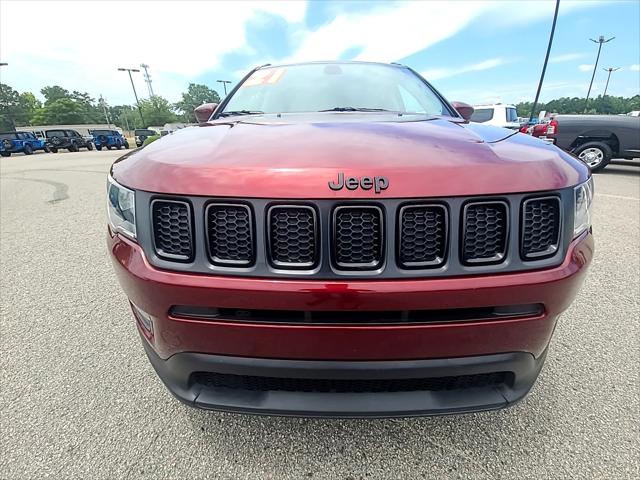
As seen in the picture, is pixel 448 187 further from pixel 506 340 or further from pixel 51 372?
pixel 51 372

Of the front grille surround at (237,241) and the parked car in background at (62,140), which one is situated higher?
the front grille surround at (237,241)

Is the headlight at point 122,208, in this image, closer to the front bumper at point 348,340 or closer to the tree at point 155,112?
the front bumper at point 348,340

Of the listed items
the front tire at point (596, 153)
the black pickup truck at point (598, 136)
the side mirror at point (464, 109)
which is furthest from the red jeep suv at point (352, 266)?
the front tire at point (596, 153)

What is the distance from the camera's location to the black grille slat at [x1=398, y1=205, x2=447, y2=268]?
108 cm

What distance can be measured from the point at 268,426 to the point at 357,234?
1035 mm

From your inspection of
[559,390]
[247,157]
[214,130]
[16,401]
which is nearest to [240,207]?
[247,157]

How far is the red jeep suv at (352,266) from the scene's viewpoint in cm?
107

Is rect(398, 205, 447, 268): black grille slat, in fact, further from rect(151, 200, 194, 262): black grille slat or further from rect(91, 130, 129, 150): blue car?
rect(91, 130, 129, 150): blue car

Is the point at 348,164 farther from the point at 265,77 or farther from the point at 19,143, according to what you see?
the point at 19,143

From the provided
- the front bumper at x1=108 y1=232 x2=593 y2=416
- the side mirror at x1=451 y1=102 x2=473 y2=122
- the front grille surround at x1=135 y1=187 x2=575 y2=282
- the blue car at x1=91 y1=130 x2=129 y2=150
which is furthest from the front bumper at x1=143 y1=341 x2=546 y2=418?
the blue car at x1=91 y1=130 x2=129 y2=150

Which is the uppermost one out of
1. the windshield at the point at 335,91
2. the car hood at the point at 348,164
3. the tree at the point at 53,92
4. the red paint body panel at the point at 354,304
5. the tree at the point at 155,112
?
the tree at the point at 53,92

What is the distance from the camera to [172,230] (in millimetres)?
1147

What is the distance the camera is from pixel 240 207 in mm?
1081

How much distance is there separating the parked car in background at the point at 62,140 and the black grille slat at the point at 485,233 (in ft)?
111
